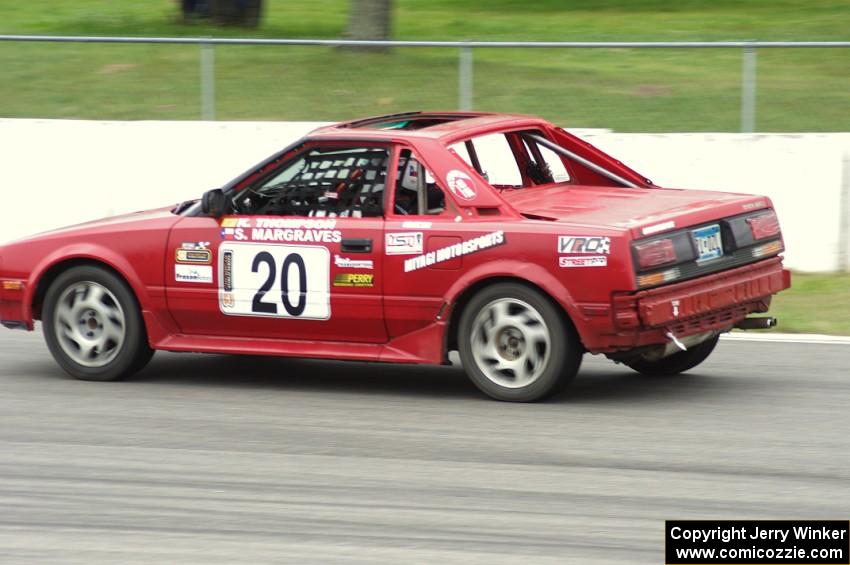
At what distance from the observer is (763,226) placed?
28.7ft

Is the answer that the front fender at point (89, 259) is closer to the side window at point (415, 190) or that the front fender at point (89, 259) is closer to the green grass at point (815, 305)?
the side window at point (415, 190)

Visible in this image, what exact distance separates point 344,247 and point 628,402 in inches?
71.6

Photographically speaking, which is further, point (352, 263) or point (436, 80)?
point (436, 80)

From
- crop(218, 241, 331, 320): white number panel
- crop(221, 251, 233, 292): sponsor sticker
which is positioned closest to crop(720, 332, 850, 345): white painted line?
crop(218, 241, 331, 320): white number panel

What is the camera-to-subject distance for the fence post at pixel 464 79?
14.4 metres

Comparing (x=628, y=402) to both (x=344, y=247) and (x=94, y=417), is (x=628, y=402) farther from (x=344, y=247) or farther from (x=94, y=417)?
(x=94, y=417)

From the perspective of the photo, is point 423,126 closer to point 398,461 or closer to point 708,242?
point 708,242

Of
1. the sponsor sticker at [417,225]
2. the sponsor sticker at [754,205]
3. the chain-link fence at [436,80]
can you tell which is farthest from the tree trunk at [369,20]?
the sponsor sticker at [417,225]

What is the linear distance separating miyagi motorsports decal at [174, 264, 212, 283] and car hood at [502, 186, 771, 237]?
1800 mm

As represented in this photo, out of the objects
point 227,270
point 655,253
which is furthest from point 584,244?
point 227,270

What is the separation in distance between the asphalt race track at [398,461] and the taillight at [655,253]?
32.7 inches

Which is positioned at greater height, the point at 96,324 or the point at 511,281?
the point at 511,281

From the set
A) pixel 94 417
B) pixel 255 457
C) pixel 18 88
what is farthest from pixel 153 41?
pixel 255 457

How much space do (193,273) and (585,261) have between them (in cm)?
242
